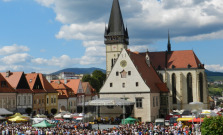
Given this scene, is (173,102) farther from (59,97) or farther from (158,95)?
(59,97)

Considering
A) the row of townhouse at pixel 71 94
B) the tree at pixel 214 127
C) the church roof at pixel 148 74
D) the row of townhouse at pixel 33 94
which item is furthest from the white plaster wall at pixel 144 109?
the tree at pixel 214 127

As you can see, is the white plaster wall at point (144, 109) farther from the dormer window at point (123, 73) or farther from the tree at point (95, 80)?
the tree at point (95, 80)

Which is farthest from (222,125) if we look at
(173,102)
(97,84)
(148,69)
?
(97,84)

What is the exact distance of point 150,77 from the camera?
60.2 meters

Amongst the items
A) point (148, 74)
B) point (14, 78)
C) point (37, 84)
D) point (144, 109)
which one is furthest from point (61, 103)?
point (144, 109)

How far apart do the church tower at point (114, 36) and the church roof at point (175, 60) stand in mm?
10207

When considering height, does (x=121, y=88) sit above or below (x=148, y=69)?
below

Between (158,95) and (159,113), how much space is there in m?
3.45

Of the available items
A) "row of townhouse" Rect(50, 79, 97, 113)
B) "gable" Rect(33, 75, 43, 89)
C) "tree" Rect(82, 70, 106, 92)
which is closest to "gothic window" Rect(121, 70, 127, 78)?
"gable" Rect(33, 75, 43, 89)

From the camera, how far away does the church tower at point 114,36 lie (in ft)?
263

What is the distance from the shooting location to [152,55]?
73.6 meters

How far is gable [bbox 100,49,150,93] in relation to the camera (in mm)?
54719

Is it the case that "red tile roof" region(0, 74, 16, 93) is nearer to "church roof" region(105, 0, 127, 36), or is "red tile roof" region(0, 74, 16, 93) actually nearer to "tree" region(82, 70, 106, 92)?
"church roof" region(105, 0, 127, 36)

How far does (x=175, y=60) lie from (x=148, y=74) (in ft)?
43.2
